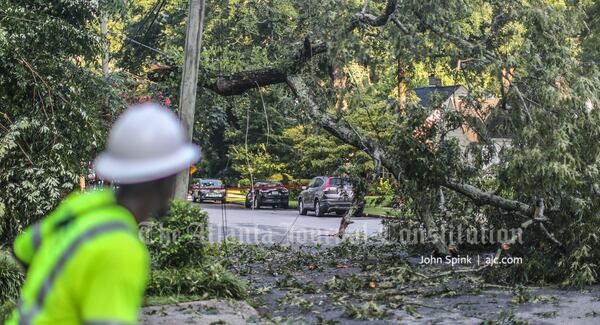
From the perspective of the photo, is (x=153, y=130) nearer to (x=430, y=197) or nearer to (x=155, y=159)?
(x=155, y=159)

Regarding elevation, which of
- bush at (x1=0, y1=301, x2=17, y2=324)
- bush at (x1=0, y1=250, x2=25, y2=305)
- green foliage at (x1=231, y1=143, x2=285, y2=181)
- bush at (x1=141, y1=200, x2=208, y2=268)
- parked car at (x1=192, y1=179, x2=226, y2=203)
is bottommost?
bush at (x1=0, y1=301, x2=17, y2=324)

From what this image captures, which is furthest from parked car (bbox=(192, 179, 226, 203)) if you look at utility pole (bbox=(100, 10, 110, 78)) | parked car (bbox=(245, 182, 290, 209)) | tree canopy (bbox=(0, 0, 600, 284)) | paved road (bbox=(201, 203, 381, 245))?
tree canopy (bbox=(0, 0, 600, 284))

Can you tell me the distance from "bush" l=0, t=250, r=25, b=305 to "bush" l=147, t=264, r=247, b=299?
1437 mm

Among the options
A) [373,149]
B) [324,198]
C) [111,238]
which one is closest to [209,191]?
[324,198]

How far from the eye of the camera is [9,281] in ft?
25.0

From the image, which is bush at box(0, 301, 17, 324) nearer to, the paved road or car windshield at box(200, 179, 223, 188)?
the paved road

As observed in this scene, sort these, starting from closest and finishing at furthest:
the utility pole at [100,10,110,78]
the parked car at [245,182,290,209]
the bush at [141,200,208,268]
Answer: the bush at [141,200,208,268] → the utility pole at [100,10,110,78] → the parked car at [245,182,290,209]

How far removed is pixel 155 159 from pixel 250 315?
5910 mm

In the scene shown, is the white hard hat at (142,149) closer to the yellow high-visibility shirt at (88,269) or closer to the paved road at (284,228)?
the yellow high-visibility shirt at (88,269)

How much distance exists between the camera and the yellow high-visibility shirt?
1846 millimetres

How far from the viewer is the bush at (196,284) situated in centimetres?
846

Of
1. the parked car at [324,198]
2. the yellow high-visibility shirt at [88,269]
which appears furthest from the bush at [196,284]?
the parked car at [324,198]

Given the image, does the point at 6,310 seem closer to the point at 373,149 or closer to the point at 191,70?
the point at 191,70

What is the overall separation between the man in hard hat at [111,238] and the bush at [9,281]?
5.76 metres
